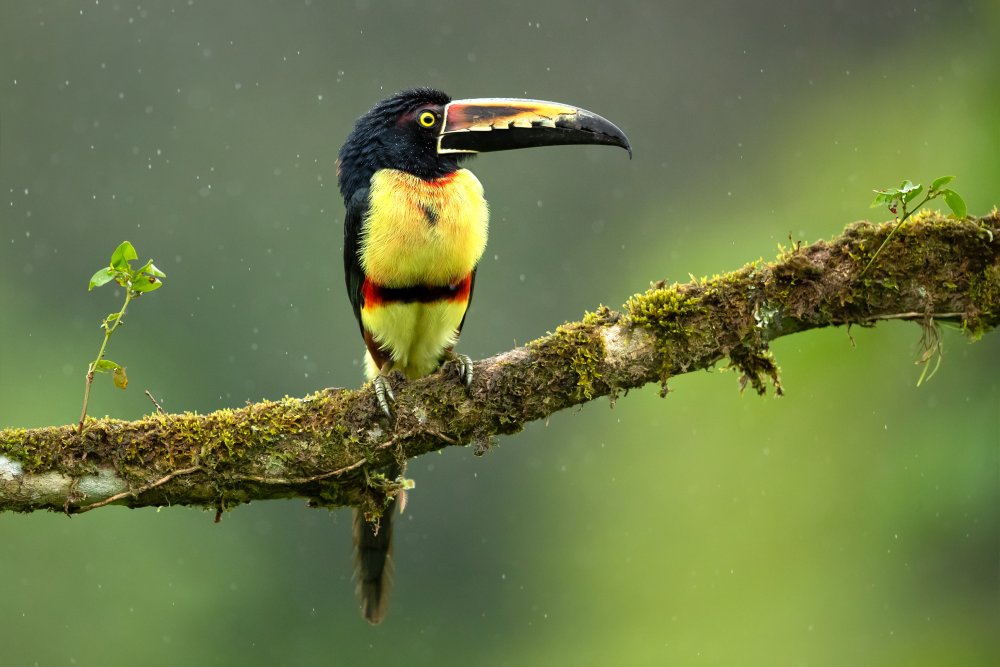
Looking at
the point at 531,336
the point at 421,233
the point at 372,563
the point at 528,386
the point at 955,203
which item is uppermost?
the point at 531,336

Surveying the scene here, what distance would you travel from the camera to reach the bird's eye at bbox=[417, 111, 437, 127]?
171 inches

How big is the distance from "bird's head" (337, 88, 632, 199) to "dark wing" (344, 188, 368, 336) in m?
0.07

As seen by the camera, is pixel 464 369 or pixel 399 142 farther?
pixel 399 142

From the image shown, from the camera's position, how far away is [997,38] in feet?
35.0

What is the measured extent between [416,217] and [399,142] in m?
0.40

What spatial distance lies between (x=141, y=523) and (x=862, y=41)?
12.4 m

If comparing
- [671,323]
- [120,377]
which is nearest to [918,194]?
[671,323]

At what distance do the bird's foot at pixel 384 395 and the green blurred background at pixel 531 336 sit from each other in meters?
7.21

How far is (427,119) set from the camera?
4340 millimetres

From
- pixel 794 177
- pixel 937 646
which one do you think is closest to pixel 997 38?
pixel 794 177

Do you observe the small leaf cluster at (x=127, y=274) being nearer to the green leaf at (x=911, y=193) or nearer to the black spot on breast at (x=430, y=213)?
the black spot on breast at (x=430, y=213)

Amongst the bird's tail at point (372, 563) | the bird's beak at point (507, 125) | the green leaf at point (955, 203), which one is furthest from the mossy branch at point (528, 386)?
the bird's beak at point (507, 125)

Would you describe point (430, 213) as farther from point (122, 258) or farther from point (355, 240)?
point (122, 258)

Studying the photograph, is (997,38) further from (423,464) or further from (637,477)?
(423,464)
